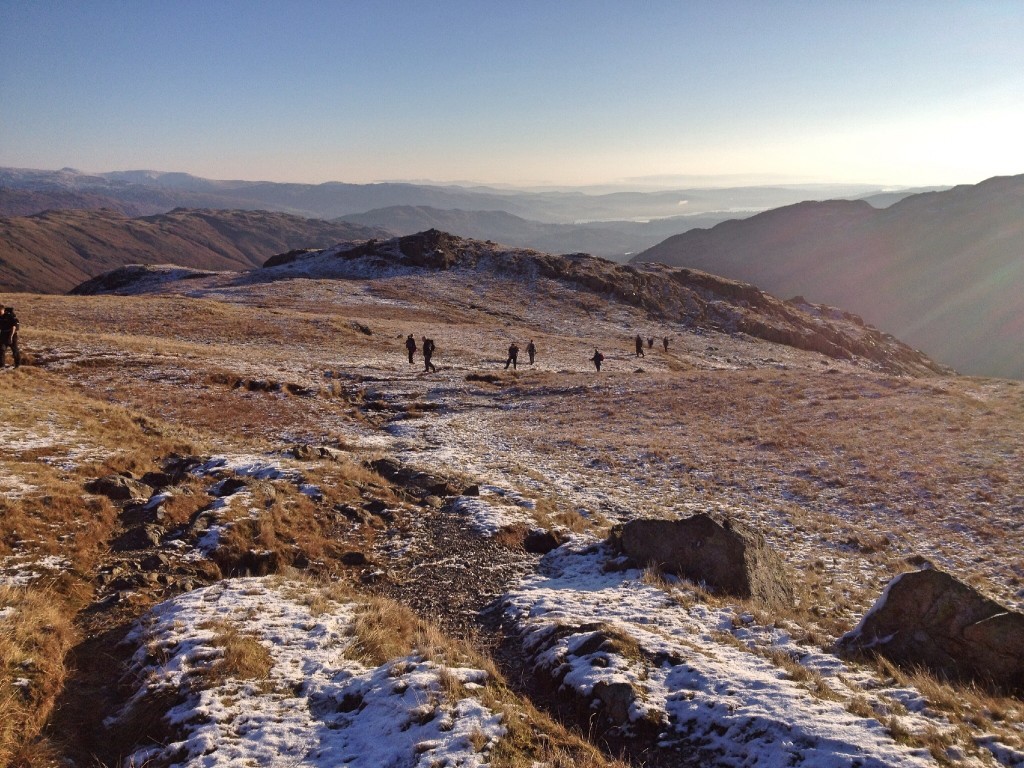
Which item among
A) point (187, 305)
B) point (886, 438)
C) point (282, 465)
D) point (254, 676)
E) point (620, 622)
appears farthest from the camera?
point (187, 305)

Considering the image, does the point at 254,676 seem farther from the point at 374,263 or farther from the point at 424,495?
the point at 374,263

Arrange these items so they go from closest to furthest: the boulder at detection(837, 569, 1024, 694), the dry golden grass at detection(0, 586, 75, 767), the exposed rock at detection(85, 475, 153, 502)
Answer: the dry golden grass at detection(0, 586, 75, 767), the boulder at detection(837, 569, 1024, 694), the exposed rock at detection(85, 475, 153, 502)

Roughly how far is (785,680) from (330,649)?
669 cm

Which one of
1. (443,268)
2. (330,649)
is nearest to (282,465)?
(330,649)

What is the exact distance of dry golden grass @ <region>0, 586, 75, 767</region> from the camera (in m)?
6.29

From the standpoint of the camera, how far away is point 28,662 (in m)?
7.28

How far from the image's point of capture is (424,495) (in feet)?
56.1

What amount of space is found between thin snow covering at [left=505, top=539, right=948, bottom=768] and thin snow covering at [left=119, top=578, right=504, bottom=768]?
198 cm

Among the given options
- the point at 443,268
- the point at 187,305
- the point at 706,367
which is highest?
the point at 443,268

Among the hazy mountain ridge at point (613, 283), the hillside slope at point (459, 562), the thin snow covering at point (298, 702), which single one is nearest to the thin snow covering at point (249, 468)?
the hillside slope at point (459, 562)


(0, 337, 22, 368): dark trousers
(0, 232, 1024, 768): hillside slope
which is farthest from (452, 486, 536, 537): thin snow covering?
(0, 337, 22, 368): dark trousers

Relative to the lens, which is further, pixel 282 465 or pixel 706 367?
pixel 706 367

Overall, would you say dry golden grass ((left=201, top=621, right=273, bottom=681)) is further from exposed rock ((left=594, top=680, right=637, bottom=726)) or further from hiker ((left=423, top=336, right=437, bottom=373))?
hiker ((left=423, top=336, right=437, bottom=373))

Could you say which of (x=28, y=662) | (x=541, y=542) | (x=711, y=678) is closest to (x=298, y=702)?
(x=28, y=662)
